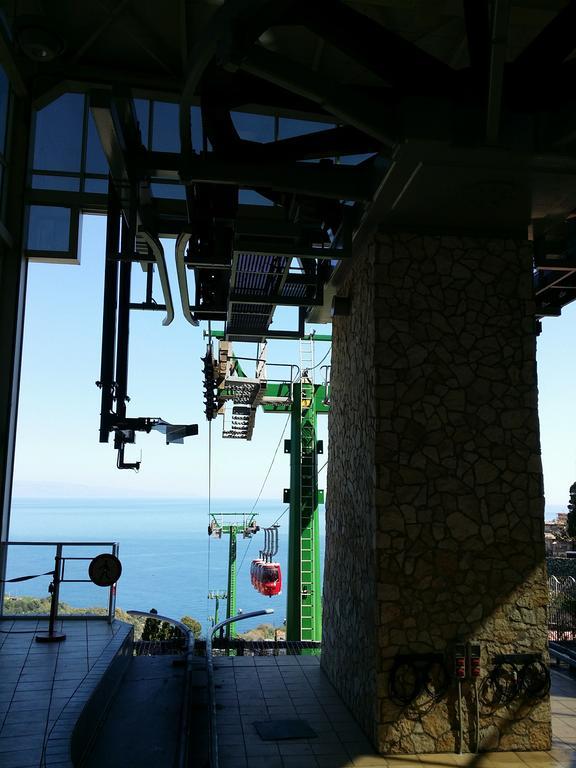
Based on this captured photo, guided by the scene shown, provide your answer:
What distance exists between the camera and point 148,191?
23.9 ft

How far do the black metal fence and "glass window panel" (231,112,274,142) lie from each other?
29.1ft

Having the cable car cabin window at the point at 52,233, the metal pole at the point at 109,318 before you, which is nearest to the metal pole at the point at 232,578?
the metal pole at the point at 109,318

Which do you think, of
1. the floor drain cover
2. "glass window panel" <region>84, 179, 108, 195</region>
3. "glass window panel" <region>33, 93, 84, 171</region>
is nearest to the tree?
the floor drain cover

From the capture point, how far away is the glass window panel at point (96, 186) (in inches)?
419

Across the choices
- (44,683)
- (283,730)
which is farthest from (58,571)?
(283,730)

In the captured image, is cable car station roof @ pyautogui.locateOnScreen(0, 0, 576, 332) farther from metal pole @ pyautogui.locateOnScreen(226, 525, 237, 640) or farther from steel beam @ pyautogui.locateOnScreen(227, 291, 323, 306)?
metal pole @ pyautogui.locateOnScreen(226, 525, 237, 640)

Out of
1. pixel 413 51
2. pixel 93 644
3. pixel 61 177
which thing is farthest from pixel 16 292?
pixel 413 51

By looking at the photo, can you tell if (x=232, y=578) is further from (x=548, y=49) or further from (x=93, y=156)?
(x=548, y=49)

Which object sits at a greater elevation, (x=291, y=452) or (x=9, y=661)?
(x=291, y=452)

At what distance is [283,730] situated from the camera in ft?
20.9

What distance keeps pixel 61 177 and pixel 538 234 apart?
758cm

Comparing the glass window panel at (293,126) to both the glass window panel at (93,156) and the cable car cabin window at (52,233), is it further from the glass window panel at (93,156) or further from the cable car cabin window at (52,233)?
the cable car cabin window at (52,233)

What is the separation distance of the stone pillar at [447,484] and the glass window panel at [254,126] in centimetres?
432

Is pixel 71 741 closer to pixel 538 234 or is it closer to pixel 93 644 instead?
pixel 93 644
